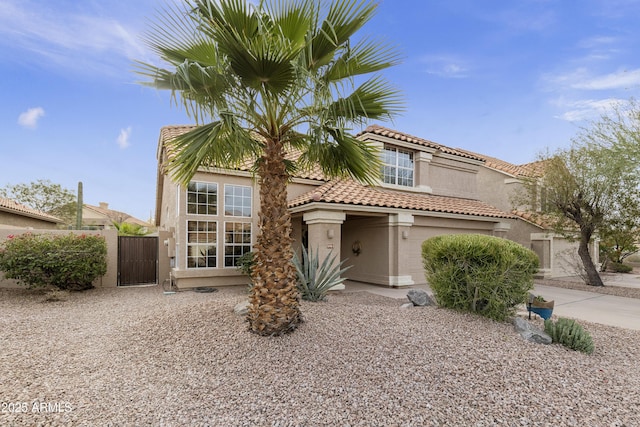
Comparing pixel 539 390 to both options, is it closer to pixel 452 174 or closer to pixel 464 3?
pixel 464 3

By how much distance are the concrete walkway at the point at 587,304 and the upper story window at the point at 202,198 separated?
6.23 meters

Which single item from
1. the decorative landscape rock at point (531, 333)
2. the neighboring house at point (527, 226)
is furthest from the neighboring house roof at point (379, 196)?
the decorative landscape rock at point (531, 333)

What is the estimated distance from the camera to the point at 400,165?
15430mm

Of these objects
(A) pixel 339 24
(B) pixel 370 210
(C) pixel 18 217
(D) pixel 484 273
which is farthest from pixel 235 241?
(C) pixel 18 217

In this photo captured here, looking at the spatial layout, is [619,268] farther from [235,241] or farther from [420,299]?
[235,241]

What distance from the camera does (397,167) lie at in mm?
15305

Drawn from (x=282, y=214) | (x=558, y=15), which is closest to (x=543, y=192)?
(x=558, y=15)

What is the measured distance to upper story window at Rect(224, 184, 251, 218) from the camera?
12.5 meters

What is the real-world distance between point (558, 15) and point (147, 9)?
11.5 meters

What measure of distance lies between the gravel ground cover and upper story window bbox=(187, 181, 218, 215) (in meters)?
5.75

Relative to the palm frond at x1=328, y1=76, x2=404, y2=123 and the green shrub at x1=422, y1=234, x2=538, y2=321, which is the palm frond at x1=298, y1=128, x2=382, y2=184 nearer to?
the palm frond at x1=328, y1=76, x2=404, y2=123

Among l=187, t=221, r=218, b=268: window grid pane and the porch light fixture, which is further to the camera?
the porch light fixture

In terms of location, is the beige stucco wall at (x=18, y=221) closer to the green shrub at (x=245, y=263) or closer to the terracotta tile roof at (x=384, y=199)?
the green shrub at (x=245, y=263)

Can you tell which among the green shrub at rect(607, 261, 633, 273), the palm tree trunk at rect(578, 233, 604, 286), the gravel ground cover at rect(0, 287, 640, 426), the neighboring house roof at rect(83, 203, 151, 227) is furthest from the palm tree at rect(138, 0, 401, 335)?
the neighboring house roof at rect(83, 203, 151, 227)
